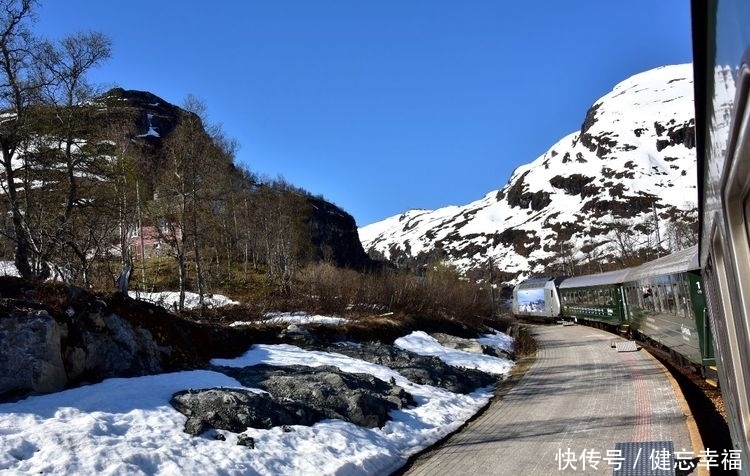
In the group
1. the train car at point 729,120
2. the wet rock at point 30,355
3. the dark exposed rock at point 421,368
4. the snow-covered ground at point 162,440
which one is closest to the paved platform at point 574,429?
the snow-covered ground at point 162,440

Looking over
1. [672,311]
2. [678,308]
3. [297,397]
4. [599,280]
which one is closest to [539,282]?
[599,280]

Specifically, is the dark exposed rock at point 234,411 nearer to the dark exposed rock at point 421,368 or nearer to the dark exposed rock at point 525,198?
the dark exposed rock at point 421,368

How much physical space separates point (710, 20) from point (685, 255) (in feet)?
43.3

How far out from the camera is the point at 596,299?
33.8 metres

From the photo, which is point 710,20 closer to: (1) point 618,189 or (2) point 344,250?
(2) point 344,250

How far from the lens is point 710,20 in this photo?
1.87 meters

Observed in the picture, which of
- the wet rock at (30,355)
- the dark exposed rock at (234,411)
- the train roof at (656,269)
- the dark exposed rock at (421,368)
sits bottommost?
the dark exposed rock at (421,368)

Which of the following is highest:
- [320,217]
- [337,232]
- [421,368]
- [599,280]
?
[320,217]

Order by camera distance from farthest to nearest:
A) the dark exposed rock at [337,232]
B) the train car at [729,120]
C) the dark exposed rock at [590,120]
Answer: the dark exposed rock at [590,120] → the dark exposed rock at [337,232] → the train car at [729,120]

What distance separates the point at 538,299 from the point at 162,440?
4553cm

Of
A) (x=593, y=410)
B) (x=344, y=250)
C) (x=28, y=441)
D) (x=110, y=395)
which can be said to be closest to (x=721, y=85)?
(x=28, y=441)

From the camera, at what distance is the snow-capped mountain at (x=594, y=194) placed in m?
125

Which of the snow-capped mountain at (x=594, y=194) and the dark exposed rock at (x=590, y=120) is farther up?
the dark exposed rock at (x=590, y=120)

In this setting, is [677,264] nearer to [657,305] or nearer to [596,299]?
[657,305]
